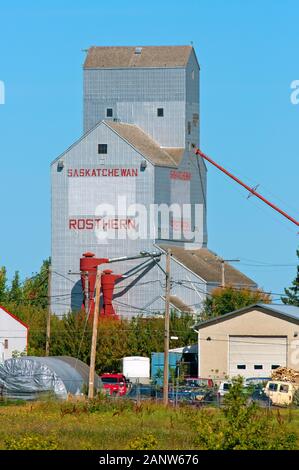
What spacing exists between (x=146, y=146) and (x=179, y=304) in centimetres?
1345

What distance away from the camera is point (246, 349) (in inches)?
3327

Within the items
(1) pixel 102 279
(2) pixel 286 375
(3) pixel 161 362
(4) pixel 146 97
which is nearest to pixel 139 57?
(4) pixel 146 97

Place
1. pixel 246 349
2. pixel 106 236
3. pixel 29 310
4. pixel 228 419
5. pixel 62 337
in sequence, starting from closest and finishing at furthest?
pixel 228 419 < pixel 246 349 < pixel 62 337 < pixel 29 310 < pixel 106 236

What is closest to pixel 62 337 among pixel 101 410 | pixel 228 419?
pixel 101 410

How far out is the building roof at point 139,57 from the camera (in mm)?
117562

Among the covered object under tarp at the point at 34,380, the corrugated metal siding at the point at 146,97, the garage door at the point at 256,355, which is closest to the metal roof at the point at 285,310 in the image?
the garage door at the point at 256,355

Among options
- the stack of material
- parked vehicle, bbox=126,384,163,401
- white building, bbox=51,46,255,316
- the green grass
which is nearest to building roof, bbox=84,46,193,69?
white building, bbox=51,46,255,316

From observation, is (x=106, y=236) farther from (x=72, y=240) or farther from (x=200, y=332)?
(x=200, y=332)

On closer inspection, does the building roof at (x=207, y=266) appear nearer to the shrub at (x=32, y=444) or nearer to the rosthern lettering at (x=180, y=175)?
the rosthern lettering at (x=180, y=175)

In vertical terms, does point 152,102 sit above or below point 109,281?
above

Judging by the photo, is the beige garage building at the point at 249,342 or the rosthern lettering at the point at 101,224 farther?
the rosthern lettering at the point at 101,224

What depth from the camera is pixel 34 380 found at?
224ft

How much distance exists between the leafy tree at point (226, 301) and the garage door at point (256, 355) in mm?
15375
